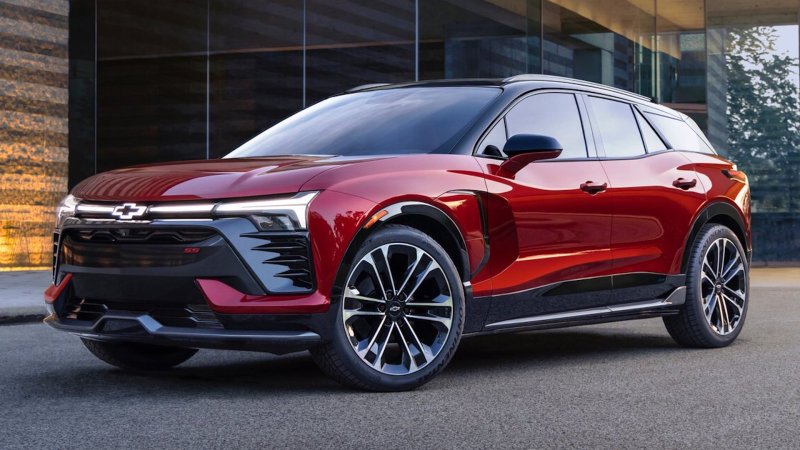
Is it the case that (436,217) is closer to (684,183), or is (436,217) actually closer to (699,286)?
(684,183)

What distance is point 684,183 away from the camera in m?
7.70

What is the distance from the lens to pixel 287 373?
21.4ft

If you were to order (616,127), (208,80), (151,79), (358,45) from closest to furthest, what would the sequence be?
(616,127) → (358,45) → (208,80) → (151,79)

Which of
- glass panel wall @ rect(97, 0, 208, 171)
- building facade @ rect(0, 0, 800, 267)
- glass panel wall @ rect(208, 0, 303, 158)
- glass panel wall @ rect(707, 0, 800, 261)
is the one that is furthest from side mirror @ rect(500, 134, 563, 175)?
glass panel wall @ rect(707, 0, 800, 261)

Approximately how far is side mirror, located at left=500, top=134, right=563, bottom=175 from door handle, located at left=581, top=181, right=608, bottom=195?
0.45 m

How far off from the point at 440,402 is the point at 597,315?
5.86ft

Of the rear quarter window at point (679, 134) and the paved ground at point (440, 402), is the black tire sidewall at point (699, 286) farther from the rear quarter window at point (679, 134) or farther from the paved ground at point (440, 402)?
the rear quarter window at point (679, 134)

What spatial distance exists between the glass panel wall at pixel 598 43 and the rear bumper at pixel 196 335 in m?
14.9

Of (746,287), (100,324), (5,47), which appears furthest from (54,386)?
(5,47)

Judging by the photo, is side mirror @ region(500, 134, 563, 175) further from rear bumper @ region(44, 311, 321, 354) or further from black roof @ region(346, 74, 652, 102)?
rear bumper @ region(44, 311, 321, 354)

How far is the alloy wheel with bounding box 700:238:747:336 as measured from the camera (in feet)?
25.9

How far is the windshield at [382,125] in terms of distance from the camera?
6.32 metres

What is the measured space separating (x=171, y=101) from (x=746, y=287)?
1383 centimetres

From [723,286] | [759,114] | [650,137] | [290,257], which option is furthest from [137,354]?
[759,114]
